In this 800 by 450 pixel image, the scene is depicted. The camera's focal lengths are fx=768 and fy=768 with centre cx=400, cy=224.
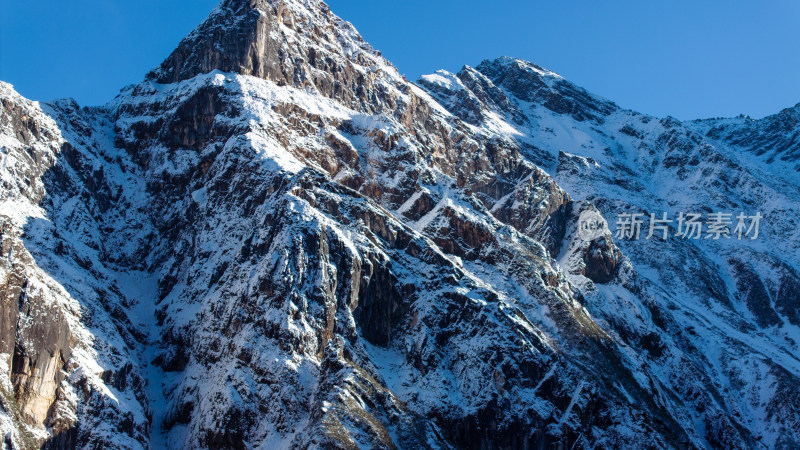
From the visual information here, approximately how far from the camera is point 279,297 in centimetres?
11044

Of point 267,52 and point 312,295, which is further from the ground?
point 267,52

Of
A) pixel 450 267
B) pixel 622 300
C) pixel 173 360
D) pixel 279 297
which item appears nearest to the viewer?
pixel 279 297

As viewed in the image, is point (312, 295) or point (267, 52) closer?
point (312, 295)

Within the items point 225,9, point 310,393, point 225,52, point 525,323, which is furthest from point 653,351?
point 225,9

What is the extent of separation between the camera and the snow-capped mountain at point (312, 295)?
10338 cm

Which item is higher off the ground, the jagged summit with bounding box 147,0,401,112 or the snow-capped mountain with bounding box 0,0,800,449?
the jagged summit with bounding box 147,0,401,112

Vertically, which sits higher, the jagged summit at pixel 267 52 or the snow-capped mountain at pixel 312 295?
the jagged summit at pixel 267 52

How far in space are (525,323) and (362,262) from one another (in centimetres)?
2829

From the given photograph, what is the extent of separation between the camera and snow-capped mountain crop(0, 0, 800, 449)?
339ft

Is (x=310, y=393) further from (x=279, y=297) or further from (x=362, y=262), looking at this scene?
(x=362, y=262)

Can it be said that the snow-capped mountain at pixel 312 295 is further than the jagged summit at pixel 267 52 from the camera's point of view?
No

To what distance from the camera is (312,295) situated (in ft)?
368

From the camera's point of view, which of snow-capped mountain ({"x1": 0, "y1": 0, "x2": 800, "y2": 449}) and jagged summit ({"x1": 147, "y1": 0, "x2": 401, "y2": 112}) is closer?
snow-capped mountain ({"x1": 0, "y1": 0, "x2": 800, "y2": 449})

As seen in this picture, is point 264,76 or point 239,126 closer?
point 239,126
